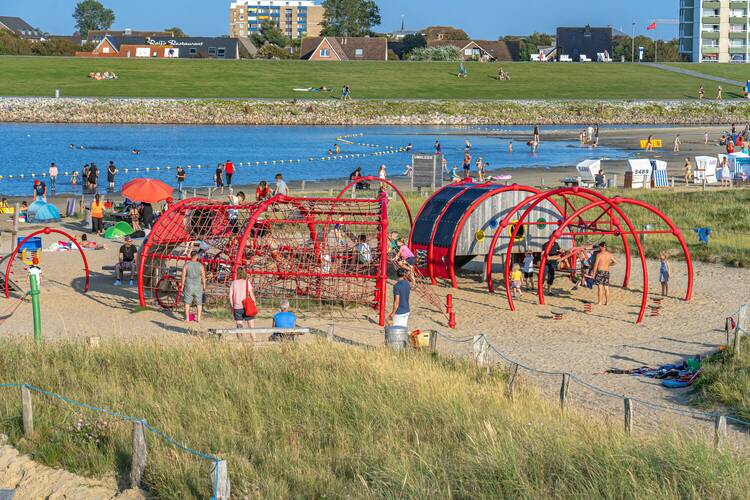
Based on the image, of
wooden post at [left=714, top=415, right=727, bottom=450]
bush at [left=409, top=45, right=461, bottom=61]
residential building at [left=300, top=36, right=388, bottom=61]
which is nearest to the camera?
wooden post at [left=714, top=415, right=727, bottom=450]

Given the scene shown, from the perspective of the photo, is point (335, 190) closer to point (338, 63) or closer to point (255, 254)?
point (255, 254)

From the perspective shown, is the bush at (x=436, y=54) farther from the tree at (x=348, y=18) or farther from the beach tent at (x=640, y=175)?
the beach tent at (x=640, y=175)

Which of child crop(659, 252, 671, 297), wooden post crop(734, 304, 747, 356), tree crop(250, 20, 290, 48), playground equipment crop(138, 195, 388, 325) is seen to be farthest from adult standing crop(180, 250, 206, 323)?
tree crop(250, 20, 290, 48)

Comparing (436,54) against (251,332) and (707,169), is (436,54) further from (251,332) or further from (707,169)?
(251,332)

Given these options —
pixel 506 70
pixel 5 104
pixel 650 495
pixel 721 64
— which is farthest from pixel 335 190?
pixel 721 64

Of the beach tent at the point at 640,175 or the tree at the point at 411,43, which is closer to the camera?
the beach tent at the point at 640,175

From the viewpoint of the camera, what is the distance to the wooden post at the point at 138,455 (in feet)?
33.6

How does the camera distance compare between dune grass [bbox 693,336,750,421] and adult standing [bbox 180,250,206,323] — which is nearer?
dune grass [bbox 693,336,750,421]

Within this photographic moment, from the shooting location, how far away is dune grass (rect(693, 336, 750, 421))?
1390 centimetres

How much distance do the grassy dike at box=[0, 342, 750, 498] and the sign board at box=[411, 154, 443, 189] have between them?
22.2 metres

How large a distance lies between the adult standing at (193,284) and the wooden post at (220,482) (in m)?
9.72

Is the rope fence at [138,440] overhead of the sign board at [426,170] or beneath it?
beneath

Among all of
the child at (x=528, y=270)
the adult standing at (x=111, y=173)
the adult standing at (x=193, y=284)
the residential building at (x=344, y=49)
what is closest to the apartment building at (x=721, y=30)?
the residential building at (x=344, y=49)

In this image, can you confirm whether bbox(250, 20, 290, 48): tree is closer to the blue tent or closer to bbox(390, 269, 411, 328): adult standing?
the blue tent
